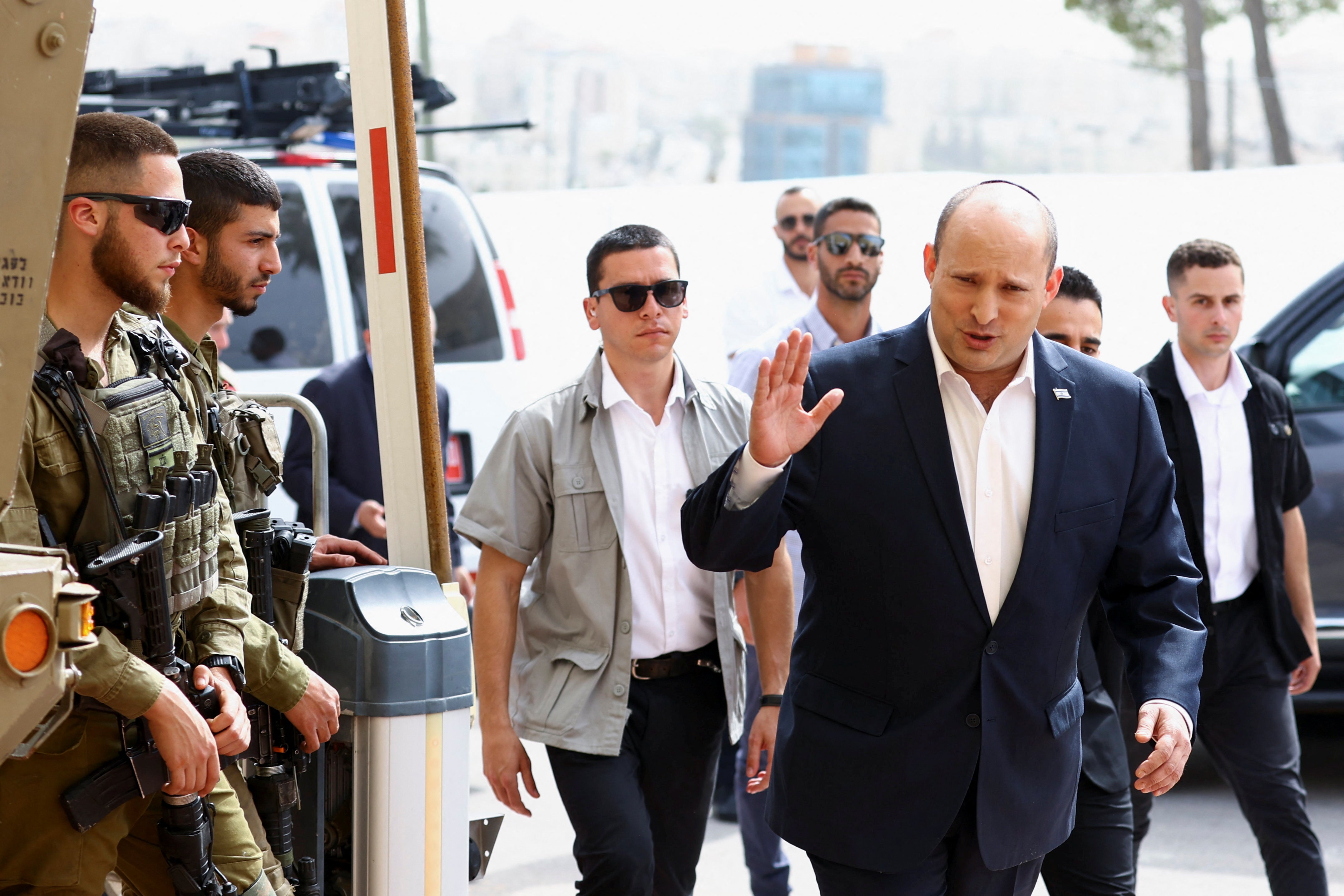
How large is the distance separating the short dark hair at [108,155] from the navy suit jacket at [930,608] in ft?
3.88

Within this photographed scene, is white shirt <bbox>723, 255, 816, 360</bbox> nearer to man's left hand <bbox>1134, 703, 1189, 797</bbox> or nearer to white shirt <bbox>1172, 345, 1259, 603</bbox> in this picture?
white shirt <bbox>1172, 345, 1259, 603</bbox>

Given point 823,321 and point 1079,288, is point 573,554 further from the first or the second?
point 823,321

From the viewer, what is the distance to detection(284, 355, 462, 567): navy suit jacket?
5828mm

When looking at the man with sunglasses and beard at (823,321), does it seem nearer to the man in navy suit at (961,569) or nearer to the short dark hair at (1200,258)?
the short dark hair at (1200,258)

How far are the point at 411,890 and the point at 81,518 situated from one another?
1.11m

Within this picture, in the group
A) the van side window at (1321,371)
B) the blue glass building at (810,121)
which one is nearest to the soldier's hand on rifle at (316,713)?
the van side window at (1321,371)

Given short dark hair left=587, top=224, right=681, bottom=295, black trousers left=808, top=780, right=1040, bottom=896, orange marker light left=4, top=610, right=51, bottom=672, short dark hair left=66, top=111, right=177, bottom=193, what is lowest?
black trousers left=808, top=780, right=1040, bottom=896

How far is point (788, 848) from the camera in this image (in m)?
5.73

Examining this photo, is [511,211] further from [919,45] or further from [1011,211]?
[919,45]

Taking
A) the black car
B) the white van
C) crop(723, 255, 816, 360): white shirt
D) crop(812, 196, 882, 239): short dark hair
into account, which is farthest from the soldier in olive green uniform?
crop(723, 255, 816, 360): white shirt

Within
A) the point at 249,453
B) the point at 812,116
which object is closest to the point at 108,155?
the point at 249,453

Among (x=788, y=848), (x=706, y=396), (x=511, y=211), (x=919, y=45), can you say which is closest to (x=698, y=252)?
(x=511, y=211)

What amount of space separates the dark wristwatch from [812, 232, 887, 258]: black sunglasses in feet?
10.7

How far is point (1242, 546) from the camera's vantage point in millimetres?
4480
